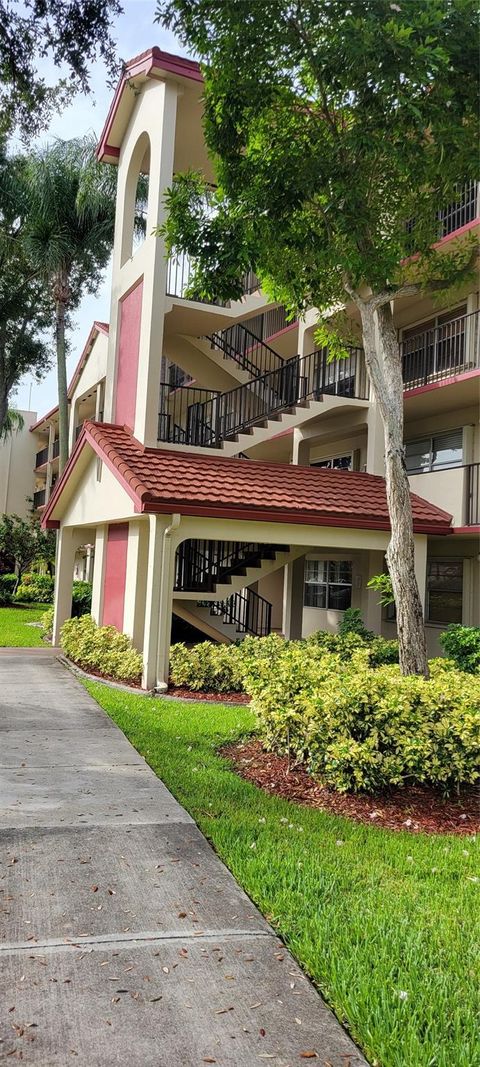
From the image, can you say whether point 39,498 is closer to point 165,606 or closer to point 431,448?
point 431,448

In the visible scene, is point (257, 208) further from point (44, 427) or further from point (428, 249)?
point (44, 427)

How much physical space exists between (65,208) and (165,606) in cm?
1792

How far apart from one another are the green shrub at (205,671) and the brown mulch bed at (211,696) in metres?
0.09

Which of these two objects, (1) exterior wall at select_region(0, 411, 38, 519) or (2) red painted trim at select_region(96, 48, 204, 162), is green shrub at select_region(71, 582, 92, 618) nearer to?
(2) red painted trim at select_region(96, 48, 204, 162)

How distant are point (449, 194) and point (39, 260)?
1820 cm

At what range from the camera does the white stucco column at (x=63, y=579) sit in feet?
54.3

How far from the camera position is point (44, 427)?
1625 inches

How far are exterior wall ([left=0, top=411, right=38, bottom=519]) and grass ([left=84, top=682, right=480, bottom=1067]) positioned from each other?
1456 inches

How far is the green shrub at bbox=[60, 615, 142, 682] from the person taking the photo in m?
11.8

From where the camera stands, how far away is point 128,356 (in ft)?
48.0

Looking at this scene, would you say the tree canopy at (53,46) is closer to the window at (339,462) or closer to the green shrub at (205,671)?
the green shrub at (205,671)

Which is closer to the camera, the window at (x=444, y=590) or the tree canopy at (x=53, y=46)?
the tree canopy at (x=53, y=46)

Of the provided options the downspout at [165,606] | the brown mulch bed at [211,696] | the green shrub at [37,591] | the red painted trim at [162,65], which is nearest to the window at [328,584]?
the brown mulch bed at [211,696]

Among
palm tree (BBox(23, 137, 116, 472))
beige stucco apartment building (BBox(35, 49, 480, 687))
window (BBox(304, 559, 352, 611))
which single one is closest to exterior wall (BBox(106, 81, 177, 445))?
beige stucco apartment building (BBox(35, 49, 480, 687))
